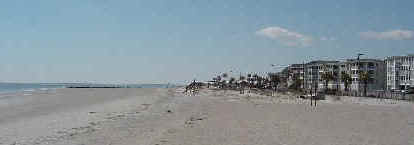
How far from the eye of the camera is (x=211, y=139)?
17.5m

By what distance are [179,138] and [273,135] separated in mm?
3704

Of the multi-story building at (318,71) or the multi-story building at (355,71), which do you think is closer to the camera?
the multi-story building at (355,71)

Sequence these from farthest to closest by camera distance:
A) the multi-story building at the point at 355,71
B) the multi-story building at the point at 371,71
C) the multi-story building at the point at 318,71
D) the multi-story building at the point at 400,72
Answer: the multi-story building at the point at 318,71
the multi-story building at the point at 371,71
the multi-story building at the point at 355,71
the multi-story building at the point at 400,72

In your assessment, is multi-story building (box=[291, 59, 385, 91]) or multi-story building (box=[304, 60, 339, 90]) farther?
multi-story building (box=[304, 60, 339, 90])

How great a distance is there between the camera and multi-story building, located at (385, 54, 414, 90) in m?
112

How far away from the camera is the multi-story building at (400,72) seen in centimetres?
11188

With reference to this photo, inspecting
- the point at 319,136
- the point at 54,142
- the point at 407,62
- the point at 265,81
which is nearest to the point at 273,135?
the point at 319,136

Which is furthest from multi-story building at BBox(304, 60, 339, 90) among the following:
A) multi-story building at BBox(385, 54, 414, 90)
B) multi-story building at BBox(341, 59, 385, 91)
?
multi-story building at BBox(385, 54, 414, 90)

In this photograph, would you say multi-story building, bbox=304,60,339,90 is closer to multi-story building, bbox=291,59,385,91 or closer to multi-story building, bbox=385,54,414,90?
multi-story building, bbox=291,59,385,91

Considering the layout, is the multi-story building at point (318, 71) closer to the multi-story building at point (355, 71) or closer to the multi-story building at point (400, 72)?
the multi-story building at point (355, 71)

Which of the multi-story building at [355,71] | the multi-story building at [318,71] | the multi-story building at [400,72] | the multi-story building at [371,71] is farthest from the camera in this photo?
the multi-story building at [318,71]

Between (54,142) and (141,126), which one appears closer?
(54,142)

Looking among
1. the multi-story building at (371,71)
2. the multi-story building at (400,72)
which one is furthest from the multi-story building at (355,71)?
the multi-story building at (400,72)

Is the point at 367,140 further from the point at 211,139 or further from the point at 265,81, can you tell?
the point at 265,81
